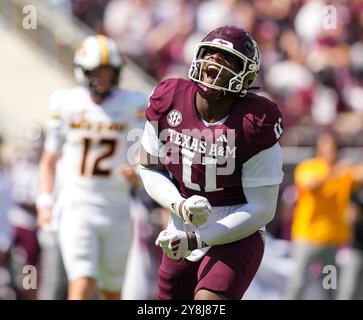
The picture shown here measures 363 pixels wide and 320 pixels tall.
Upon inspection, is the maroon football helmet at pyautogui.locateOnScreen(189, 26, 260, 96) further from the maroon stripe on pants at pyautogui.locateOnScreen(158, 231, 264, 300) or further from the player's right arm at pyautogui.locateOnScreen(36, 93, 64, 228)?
the player's right arm at pyautogui.locateOnScreen(36, 93, 64, 228)

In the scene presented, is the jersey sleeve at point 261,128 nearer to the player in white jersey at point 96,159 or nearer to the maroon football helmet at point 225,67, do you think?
the maroon football helmet at point 225,67

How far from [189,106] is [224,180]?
14.6 inches

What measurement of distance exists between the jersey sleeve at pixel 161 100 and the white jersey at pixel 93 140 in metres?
2.21

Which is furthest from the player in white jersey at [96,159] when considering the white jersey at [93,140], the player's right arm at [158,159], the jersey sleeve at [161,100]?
the jersey sleeve at [161,100]

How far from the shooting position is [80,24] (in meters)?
13.4

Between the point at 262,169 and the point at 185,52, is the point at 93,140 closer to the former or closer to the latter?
the point at 262,169

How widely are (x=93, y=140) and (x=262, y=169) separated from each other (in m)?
2.60

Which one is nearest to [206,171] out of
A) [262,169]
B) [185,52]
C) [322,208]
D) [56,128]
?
[262,169]

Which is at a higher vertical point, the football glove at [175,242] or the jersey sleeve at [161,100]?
the jersey sleeve at [161,100]

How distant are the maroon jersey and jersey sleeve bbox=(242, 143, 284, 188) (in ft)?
0.09

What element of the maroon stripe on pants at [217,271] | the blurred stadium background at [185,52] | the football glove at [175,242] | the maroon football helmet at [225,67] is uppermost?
the blurred stadium background at [185,52]

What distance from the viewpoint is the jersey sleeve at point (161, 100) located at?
593 cm

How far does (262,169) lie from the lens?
19.0ft
